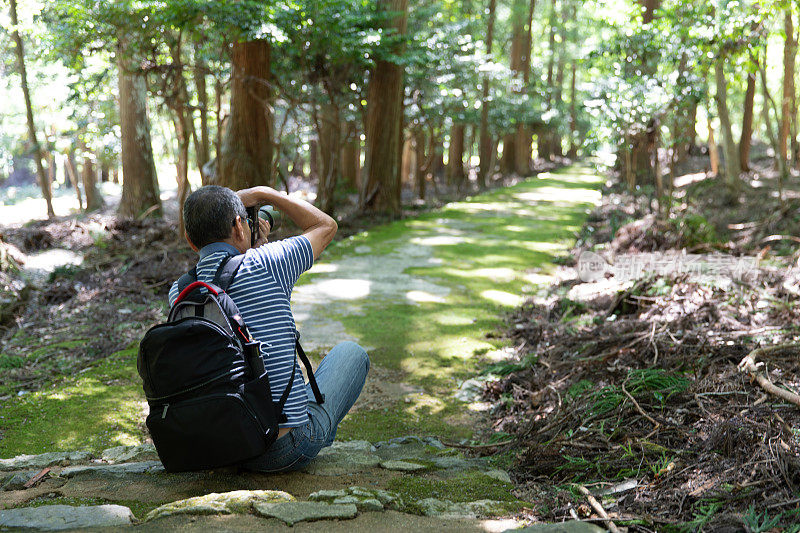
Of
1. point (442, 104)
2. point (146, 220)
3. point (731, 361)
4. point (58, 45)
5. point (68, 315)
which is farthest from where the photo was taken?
point (442, 104)

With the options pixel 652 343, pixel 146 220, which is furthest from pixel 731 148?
pixel 146 220

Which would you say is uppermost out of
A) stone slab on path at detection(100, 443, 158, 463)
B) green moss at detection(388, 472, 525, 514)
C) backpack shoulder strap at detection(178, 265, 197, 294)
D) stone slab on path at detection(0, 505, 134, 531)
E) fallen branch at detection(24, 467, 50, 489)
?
backpack shoulder strap at detection(178, 265, 197, 294)

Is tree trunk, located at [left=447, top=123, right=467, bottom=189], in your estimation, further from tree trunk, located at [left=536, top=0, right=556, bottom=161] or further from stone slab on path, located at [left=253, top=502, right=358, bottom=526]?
stone slab on path, located at [left=253, top=502, right=358, bottom=526]

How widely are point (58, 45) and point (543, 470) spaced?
769cm

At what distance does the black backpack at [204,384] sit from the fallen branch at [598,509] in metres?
1.23

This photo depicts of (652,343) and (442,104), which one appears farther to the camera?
(442,104)

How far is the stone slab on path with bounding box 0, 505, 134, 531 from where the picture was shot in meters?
2.11

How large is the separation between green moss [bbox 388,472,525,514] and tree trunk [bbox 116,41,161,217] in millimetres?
10355

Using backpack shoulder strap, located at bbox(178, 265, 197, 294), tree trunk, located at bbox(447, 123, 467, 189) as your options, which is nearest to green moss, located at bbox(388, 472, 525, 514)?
backpack shoulder strap, located at bbox(178, 265, 197, 294)

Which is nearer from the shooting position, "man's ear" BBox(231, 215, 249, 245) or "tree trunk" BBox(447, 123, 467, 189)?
"man's ear" BBox(231, 215, 249, 245)

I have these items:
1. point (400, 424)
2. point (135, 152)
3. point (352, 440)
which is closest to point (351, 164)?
point (135, 152)

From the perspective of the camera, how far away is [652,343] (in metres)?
4.26

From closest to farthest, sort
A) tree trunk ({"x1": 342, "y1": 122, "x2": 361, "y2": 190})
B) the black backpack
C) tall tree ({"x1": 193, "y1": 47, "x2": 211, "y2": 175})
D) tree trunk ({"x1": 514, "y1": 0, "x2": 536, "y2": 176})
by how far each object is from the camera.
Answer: the black backpack < tall tree ({"x1": 193, "y1": 47, "x2": 211, "y2": 175}) < tree trunk ({"x1": 342, "y1": 122, "x2": 361, "y2": 190}) < tree trunk ({"x1": 514, "y1": 0, "x2": 536, "y2": 176})

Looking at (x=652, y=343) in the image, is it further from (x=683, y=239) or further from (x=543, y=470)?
(x=683, y=239)
